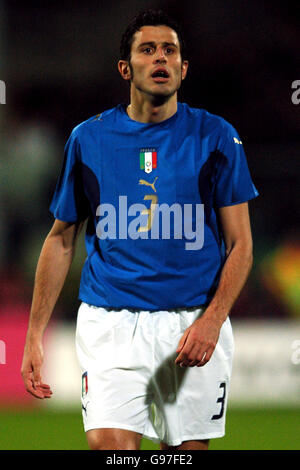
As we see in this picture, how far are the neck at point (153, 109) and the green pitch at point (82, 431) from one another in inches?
97.7

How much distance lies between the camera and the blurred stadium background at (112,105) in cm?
512

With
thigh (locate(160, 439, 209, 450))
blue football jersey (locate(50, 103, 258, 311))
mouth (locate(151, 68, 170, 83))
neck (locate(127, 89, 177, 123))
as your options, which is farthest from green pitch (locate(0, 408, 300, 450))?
mouth (locate(151, 68, 170, 83))

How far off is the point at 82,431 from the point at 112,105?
7.82ft

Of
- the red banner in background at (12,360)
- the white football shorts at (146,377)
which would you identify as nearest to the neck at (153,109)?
the white football shorts at (146,377)

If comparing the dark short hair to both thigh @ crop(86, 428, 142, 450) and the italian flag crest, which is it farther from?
thigh @ crop(86, 428, 142, 450)

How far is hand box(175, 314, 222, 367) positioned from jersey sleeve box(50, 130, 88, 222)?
60 centimetres

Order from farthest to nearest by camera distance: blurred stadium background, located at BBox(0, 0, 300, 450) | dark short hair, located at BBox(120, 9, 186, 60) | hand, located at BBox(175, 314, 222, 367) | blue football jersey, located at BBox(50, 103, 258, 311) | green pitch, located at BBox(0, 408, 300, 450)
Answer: blurred stadium background, located at BBox(0, 0, 300, 450), green pitch, located at BBox(0, 408, 300, 450), dark short hair, located at BBox(120, 9, 186, 60), blue football jersey, located at BBox(50, 103, 258, 311), hand, located at BBox(175, 314, 222, 367)

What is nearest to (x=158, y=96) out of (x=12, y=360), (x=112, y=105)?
(x=12, y=360)

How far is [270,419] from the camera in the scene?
16.5 ft

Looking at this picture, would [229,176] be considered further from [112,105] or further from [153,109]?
[112,105]

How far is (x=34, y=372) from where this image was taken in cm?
252

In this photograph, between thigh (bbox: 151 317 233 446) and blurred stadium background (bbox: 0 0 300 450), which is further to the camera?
blurred stadium background (bbox: 0 0 300 450)

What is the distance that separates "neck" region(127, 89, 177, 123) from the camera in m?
2.52

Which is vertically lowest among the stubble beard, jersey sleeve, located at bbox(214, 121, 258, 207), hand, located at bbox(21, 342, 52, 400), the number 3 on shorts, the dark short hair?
the number 3 on shorts
